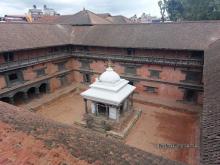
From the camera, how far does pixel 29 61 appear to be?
2734 centimetres

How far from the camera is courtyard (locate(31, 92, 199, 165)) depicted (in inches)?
707

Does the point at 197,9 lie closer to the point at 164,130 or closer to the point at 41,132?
the point at 164,130

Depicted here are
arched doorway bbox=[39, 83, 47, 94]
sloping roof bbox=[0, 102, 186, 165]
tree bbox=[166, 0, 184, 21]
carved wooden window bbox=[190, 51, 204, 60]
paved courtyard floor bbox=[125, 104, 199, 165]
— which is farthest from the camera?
tree bbox=[166, 0, 184, 21]

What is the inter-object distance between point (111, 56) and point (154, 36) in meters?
7.78

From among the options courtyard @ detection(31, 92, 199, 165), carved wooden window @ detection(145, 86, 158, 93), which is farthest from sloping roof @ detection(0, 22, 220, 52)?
courtyard @ detection(31, 92, 199, 165)

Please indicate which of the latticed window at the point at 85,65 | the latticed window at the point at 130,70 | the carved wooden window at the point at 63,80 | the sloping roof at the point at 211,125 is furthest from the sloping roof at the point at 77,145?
the latticed window at the point at 85,65

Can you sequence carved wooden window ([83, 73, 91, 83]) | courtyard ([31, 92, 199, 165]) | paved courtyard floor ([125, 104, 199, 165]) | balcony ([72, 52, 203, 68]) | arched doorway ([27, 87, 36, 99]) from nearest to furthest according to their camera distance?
paved courtyard floor ([125, 104, 199, 165])
courtyard ([31, 92, 199, 165])
balcony ([72, 52, 203, 68])
arched doorway ([27, 87, 36, 99])
carved wooden window ([83, 73, 91, 83])

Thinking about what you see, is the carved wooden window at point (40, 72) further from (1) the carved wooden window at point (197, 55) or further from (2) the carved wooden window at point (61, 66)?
(1) the carved wooden window at point (197, 55)

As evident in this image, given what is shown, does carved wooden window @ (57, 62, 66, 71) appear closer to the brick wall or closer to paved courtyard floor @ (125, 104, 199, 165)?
the brick wall

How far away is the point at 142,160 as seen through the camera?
6871mm

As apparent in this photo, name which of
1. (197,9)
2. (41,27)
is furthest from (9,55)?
(197,9)

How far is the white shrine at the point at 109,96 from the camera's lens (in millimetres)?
21094

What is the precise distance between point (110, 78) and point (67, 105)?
10.1 meters

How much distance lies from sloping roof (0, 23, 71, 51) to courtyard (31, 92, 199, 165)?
9723 millimetres
